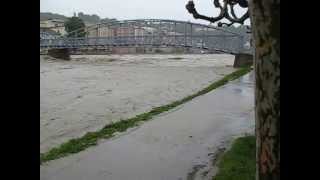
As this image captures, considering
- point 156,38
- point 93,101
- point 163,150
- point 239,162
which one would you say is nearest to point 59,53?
point 156,38

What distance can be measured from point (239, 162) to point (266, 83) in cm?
542

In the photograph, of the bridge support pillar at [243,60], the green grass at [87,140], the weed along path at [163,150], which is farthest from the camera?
the bridge support pillar at [243,60]

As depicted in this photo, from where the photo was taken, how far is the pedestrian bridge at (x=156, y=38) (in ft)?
167

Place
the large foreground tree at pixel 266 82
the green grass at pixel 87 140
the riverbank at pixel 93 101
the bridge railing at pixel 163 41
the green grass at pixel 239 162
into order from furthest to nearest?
the bridge railing at pixel 163 41, the riverbank at pixel 93 101, the green grass at pixel 87 140, the green grass at pixel 239 162, the large foreground tree at pixel 266 82

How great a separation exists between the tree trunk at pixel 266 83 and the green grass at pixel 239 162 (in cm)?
428

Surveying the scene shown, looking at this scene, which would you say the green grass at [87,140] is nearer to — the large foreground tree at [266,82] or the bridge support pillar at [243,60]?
the large foreground tree at [266,82]

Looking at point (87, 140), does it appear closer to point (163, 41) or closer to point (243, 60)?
point (243, 60)

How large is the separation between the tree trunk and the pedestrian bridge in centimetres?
4449

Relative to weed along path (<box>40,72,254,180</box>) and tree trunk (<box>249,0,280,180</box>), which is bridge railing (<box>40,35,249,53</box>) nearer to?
weed along path (<box>40,72,254,180</box>)

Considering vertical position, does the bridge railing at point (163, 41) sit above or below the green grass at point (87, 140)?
above

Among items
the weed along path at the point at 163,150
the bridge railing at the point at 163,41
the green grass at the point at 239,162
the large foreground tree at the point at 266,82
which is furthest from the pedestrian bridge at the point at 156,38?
the large foreground tree at the point at 266,82

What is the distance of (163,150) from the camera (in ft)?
30.2

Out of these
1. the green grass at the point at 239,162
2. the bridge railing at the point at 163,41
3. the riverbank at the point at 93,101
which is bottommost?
the riverbank at the point at 93,101

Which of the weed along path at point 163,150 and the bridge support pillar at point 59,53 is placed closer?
the weed along path at point 163,150
